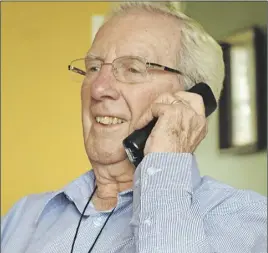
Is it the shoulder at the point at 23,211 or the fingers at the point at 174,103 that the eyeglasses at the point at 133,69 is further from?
the shoulder at the point at 23,211

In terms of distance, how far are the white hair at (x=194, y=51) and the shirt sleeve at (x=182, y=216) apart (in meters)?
0.23

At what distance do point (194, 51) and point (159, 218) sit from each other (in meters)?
0.37

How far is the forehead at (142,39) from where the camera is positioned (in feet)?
3.25

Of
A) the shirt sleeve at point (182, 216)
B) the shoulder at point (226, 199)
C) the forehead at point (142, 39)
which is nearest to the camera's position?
the shirt sleeve at point (182, 216)

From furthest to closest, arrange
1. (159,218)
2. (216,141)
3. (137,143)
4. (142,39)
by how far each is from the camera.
A: 1. (216,141)
2. (142,39)
3. (137,143)
4. (159,218)

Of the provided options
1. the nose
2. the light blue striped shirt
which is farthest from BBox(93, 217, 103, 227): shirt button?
the nose

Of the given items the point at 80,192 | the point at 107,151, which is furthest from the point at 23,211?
the point at 107,151

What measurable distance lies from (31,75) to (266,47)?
52cm

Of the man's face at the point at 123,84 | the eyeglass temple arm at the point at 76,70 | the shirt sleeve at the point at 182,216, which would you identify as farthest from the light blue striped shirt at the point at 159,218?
the eyeglass temple arm at the point at 76,70

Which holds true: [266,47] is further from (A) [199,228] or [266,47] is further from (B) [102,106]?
(A) [199,228]

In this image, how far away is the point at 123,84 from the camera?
970 mm

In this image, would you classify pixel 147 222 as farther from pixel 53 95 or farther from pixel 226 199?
pixel 53 95

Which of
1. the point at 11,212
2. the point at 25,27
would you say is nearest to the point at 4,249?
the point at 11,212

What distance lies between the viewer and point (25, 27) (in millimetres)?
1205
